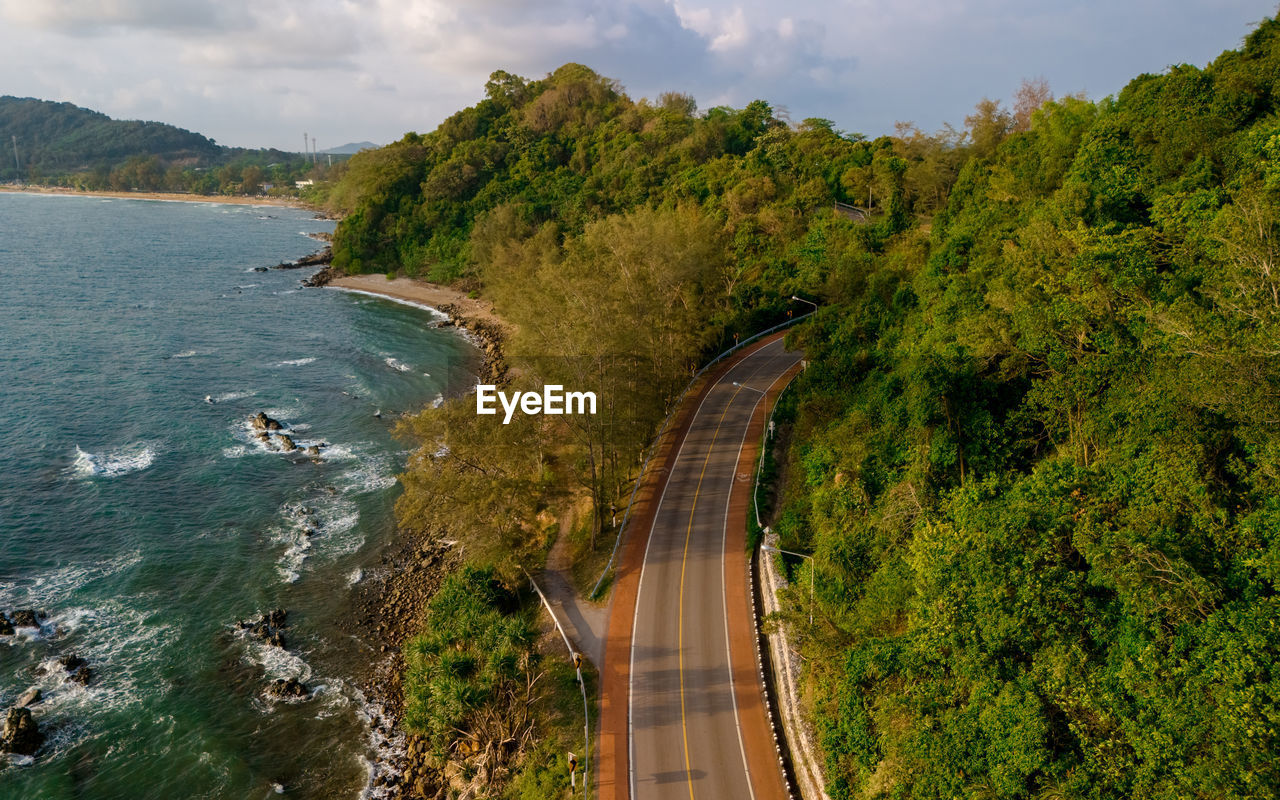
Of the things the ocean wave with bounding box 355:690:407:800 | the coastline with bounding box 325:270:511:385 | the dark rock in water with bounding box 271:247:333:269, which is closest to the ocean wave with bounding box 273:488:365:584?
the ocean wave with bounding box 355:690:407:800

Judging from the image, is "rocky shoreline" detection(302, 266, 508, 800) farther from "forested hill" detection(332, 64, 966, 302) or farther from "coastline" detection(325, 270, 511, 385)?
"forested hill" detection(332, 64, 966, 302)

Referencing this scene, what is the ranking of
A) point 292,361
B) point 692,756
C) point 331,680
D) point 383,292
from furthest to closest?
point 383,292
point 292,361
point 331,680
point 692,756

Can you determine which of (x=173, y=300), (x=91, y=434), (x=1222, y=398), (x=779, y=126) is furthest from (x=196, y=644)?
(x=779, y=126)

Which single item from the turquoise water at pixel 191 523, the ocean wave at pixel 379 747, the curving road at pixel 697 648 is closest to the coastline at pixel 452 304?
the turquoise water at pixel 191 523

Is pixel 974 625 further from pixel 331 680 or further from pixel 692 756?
pixel 331 680

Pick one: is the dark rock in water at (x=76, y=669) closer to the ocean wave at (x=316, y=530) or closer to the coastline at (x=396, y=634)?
the ocean wave at (x=316, y=530)

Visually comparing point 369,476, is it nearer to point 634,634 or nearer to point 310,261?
point 634,634
